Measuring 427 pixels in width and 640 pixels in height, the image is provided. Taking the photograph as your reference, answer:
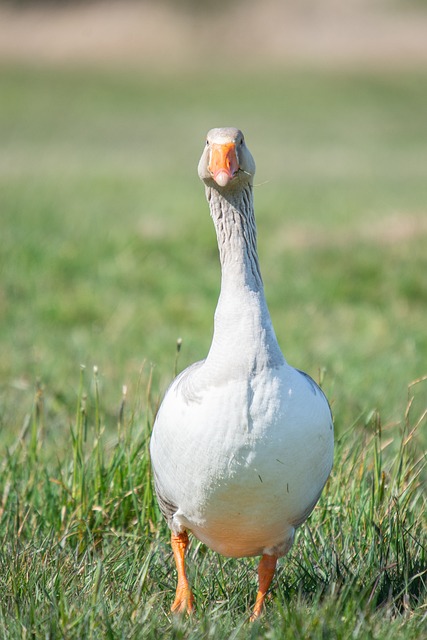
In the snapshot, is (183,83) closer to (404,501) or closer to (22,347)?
(22,347)

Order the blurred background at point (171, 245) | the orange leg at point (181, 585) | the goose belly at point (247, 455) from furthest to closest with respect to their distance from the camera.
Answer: the blurred background at point (171, 245) → the orange leg at point (181, 585) → the goose belly at point (247, 455)

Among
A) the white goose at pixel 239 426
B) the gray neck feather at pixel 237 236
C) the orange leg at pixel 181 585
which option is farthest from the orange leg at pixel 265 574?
the gray neck feather at pixel 237 236

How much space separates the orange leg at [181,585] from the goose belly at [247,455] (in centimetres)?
17

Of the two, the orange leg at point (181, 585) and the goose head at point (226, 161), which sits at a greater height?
the goose head at point (226, 161)

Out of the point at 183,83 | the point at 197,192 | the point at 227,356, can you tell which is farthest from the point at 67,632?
the point at 183,83

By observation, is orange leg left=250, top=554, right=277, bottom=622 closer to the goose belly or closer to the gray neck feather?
the goose belly

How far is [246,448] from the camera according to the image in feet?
9.58

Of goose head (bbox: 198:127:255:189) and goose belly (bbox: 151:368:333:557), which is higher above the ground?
goose head (bbox: 198:127:255:189)

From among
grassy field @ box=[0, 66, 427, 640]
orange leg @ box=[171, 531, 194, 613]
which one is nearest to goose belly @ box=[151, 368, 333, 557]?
orange leg @ box=[171, 531, 194, 613]

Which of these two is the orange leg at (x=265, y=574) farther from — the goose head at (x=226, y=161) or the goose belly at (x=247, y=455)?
the goose head at (x=226, y=161)

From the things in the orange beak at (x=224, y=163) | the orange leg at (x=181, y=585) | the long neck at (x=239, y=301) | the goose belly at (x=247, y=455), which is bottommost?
the orange leg at (x=181, y=585)

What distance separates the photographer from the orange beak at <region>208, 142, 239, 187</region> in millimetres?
2955

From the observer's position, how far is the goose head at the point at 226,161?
2.97 m

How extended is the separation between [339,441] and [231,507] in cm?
128
